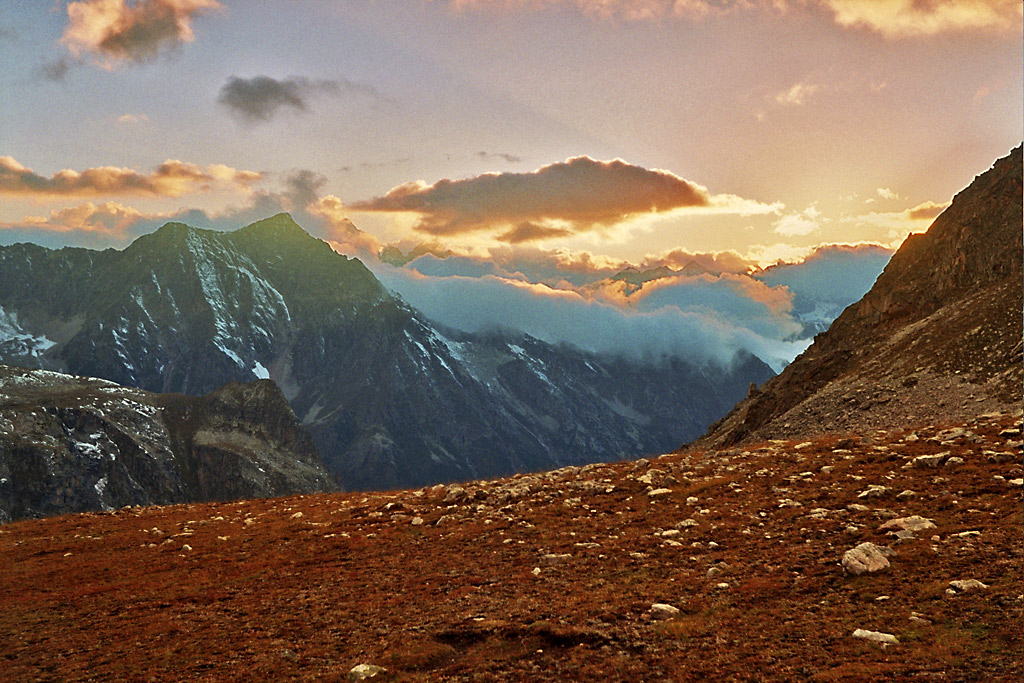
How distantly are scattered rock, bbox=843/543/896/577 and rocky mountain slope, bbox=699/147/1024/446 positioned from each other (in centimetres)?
3140

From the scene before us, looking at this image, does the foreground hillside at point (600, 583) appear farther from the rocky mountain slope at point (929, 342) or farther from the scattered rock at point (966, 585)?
the rocky mountain slope at point (929, 342)

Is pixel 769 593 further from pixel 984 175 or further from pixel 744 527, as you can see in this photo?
pixel 984 175

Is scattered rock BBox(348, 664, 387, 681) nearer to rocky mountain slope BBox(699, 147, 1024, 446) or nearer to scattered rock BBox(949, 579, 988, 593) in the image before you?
scattered rock BBox(949, 579, 988, 593)

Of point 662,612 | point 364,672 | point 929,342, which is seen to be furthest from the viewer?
point 929,342

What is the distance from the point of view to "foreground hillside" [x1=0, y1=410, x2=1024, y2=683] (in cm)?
1416

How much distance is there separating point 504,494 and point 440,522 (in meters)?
4.38

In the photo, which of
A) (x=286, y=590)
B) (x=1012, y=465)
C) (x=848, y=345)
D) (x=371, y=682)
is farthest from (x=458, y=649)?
(x=848, y=345)

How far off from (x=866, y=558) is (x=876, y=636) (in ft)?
12.5

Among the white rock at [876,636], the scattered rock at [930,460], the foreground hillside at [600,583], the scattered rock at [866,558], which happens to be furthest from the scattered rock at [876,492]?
the white rock at [876,636]

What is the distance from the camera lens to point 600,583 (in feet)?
63.8

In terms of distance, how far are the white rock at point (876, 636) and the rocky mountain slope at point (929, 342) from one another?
35.6 metres

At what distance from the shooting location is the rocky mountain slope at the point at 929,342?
168 ft

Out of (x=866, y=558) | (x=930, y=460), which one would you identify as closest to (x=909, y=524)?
(x=866, y=558)

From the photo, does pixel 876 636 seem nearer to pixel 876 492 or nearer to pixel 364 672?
pixel 876 492
